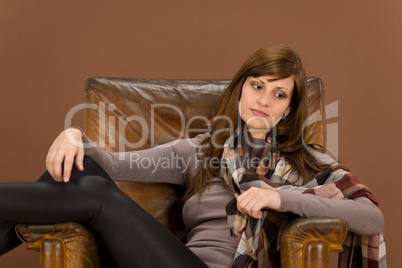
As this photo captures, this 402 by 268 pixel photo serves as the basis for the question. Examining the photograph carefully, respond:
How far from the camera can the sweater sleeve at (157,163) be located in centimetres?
168

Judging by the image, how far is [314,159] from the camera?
5.53 ft

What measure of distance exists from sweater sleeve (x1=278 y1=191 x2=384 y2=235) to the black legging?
1.03 ft

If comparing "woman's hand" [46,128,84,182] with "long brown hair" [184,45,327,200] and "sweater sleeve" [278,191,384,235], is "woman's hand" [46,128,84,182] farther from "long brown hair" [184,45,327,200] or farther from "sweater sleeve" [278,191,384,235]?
"sweater sleeve" [278,191,384,235]

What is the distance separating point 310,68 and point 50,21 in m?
1.44

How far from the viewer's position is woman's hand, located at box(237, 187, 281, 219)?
1.36 metres

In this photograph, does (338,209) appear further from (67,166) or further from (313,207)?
(67,166)

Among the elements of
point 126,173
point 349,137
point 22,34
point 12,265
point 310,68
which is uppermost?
point 22,34

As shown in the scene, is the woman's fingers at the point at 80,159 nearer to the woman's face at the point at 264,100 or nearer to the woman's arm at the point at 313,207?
the woman's arm at the point at 313,207

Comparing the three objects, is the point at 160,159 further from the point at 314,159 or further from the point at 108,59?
the point at 108,59

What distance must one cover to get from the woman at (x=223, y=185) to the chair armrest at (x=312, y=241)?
80 mm

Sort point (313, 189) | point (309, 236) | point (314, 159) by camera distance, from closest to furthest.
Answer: point (309, 236), point (313, 189), point (314, 159)

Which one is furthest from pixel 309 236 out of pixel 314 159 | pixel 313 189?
pixel 314 159

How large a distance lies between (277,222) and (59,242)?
2.15ft

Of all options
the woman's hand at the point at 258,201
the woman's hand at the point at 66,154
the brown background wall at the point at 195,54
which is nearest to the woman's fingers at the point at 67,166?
the woman's hand at the point at 66,154
